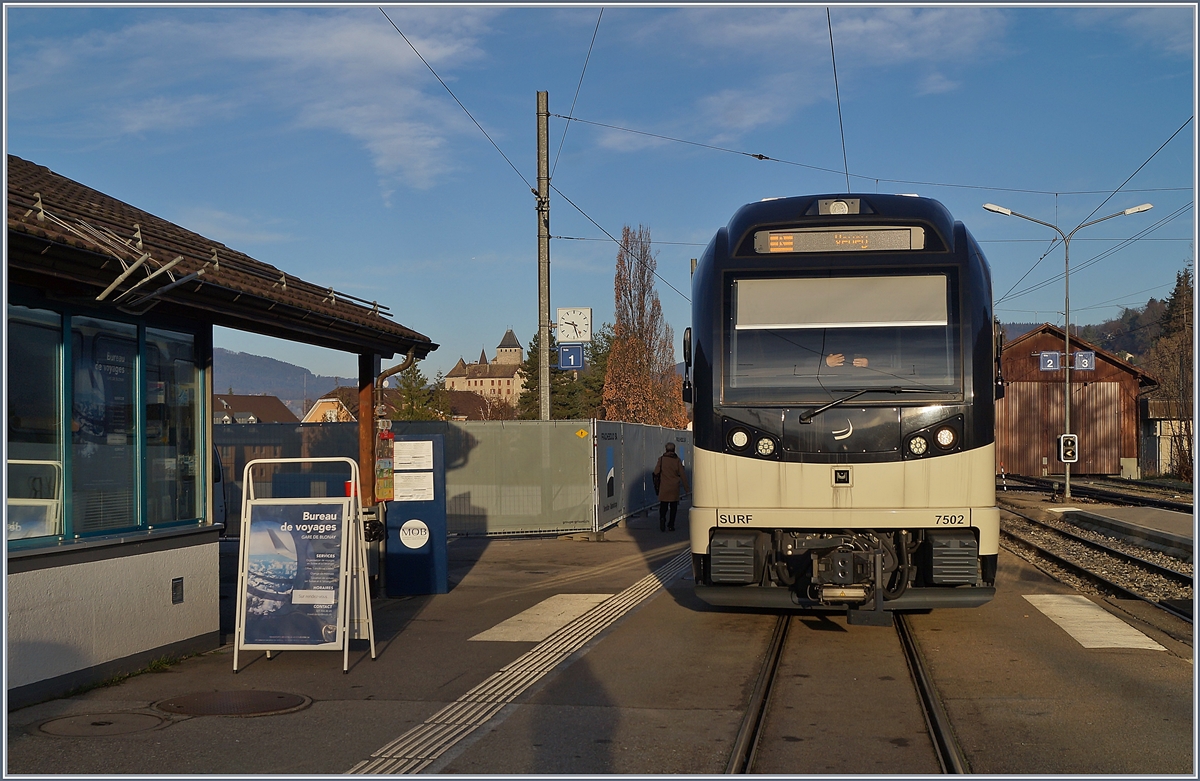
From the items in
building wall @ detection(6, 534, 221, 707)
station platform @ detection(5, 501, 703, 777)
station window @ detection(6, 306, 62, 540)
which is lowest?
station platform @ detection(5, 501, 703, 777)

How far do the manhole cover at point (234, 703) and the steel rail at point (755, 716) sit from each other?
292 cm

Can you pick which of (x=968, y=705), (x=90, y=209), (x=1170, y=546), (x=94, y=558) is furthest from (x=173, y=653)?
(x=1170, y=546)

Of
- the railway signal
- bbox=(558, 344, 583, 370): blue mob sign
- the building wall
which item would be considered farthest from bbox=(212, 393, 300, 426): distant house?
the building wall

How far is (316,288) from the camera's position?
1206 centimetres

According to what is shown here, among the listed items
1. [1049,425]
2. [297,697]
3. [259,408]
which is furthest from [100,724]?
[259,408]

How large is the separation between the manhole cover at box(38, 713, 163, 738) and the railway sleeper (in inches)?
171

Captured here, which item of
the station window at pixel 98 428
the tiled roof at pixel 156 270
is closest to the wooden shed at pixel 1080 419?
the tiled roof at pixel 156 270

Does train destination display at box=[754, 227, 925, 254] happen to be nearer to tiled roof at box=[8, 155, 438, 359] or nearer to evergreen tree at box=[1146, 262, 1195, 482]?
tiled roof at box=[8, 155, 438, 359]

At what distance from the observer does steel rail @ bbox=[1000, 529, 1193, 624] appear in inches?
443

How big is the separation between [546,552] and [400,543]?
5585 millimetres

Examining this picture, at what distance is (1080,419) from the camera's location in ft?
170

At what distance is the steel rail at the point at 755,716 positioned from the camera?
5.69 metres

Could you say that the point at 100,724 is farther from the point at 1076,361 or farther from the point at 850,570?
the point at 1076,361

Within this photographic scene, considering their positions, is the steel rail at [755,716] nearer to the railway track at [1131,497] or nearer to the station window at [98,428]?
the station window at [98,428]
